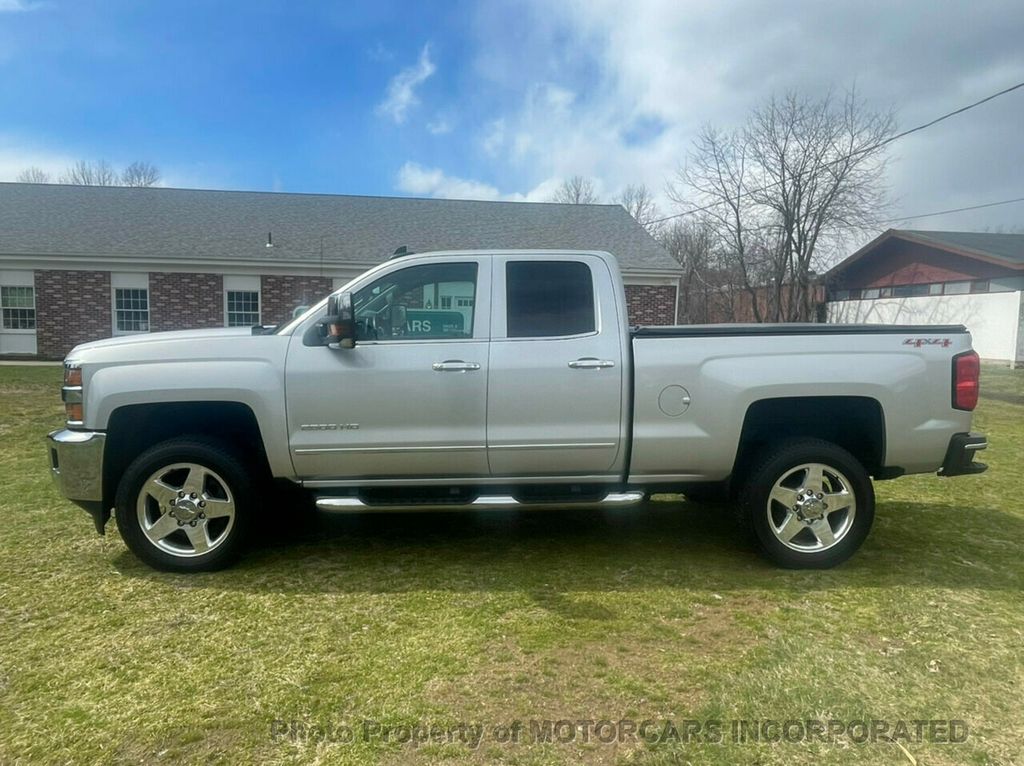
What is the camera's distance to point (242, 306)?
19.9 meters

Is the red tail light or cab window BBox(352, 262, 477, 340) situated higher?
cab window BBox(352, 262, 477, 340)

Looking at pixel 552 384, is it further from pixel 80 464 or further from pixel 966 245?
pixel 966 245

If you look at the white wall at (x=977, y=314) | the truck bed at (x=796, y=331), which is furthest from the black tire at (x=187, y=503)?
the white wall at (x=977, y=314)

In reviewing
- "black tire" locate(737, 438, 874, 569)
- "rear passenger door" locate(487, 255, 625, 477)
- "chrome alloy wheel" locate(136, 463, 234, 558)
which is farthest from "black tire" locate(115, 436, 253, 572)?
"black tire" locate(737, 438, 874, 569)

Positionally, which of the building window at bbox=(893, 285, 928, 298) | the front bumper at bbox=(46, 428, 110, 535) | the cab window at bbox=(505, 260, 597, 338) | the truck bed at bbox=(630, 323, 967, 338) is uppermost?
the building window at bbox=(893, 285, 928, 298)

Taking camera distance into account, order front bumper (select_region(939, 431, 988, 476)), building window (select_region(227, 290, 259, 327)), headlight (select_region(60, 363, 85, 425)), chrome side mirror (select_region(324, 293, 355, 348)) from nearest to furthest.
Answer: chrome side mirror (select_region(324, 293, 355, 348)) → headlight (select_region(60, 363, 85, 425)) → front bumper (select_region(939, 431, 988, 476)) → building window (select_region(227, 290, 259, 327))

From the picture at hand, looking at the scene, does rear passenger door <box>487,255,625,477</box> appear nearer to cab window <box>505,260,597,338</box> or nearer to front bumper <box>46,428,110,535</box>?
cab window <box>505,260,597,338</box>

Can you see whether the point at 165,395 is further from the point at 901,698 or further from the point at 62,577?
the point at 901,698

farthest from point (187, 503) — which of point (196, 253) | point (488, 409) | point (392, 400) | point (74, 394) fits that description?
point (196, 253)

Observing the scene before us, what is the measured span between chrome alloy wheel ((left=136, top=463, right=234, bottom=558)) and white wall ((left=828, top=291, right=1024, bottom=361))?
19.3m

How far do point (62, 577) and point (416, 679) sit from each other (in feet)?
8.52

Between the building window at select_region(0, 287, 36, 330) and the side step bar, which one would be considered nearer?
the side step bar

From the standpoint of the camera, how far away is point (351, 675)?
3023 mm

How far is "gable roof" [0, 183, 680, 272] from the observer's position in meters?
19.6
